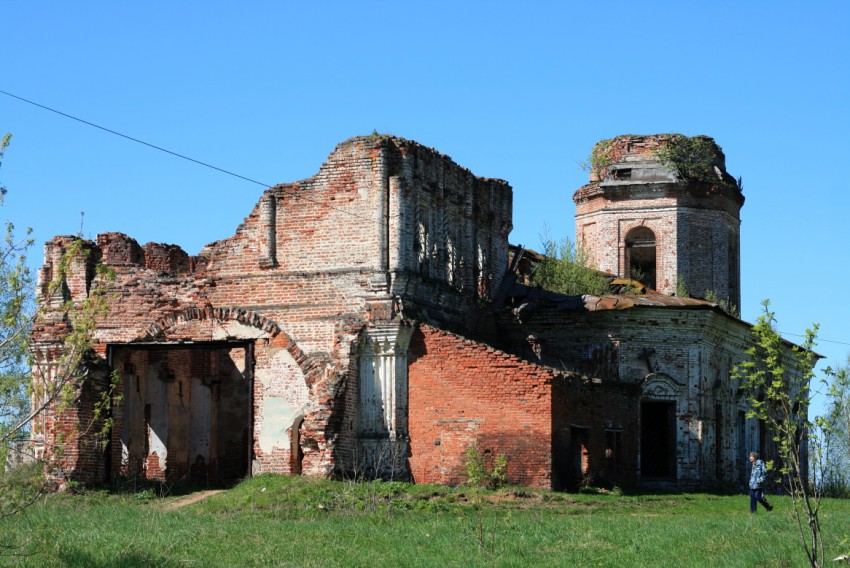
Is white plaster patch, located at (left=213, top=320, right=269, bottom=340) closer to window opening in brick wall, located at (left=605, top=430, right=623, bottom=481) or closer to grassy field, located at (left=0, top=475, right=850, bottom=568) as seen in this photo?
grassy field, located at (left=0, top=475, right=850, bottom=568)

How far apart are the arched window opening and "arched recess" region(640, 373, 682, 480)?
854 cm

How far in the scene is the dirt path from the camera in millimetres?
20047

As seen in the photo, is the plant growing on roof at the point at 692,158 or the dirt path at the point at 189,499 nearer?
the dirt path at the point at 189,499

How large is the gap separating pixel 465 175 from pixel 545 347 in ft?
12.6

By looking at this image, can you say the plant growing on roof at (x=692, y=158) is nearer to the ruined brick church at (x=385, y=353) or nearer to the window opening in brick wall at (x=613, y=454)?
the ruined brick church at (x=385, y=353)

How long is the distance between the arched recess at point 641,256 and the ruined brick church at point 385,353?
22.4ft

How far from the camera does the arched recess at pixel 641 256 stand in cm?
3400

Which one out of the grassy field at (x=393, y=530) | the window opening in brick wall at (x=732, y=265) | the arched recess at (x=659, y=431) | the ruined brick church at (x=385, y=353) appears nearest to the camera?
the grassy field at (x=393, y=530)

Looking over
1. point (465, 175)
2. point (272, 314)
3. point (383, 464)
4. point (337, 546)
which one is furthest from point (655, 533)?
point (465, 175)

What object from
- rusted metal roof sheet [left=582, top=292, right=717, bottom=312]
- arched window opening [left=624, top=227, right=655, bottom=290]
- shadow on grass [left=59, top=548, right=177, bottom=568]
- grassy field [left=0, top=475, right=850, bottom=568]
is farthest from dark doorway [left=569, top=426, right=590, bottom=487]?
arched window opening [left=624, top=227, right=655, bottom=290]

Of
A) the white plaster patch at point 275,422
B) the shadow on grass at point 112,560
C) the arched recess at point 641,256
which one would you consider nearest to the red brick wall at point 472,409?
the white plaster patch at point 275,422

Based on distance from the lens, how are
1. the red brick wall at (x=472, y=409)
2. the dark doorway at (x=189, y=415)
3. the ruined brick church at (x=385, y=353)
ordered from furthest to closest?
the dark doorway at (x=189, y=415) < the ruined brick church at (x=385, y=353) < the red brick wall at (x=472, y=409)

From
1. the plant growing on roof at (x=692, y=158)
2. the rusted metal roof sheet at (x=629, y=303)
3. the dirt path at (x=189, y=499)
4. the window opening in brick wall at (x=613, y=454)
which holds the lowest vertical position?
the dirt path at (x=189, y=499)

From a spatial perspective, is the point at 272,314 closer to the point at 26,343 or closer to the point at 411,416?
the point at 411,416
